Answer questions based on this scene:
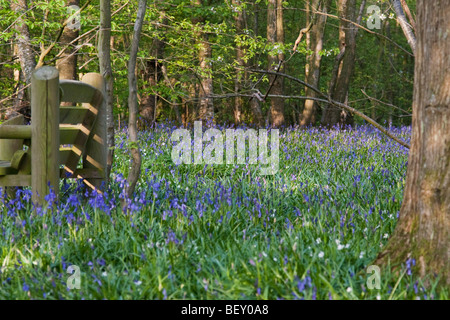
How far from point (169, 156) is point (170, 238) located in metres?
4.43

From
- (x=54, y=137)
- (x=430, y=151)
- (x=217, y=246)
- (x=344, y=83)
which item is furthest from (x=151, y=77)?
(x=430, y=151)

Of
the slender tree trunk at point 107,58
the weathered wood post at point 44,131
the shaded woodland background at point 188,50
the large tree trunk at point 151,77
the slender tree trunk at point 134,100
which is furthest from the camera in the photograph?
the large tree trunk at point 151,77

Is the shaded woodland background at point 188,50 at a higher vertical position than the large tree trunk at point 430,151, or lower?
higher

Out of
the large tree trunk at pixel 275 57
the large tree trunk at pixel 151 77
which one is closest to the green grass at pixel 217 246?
the large tree trunk at pixel 275 57

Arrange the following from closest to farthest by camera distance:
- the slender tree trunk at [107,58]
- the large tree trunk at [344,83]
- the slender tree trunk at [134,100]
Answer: the slender tree trunk at [134,100] < the slender tree trunk at [107,58] < the large tree trunk at [344,83]

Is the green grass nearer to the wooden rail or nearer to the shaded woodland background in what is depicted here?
the wooden rail

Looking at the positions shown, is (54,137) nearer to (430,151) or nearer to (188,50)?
(430,151)

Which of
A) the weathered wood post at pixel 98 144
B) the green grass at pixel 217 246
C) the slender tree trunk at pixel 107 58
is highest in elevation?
the slender tree trunk at pixel 107 58

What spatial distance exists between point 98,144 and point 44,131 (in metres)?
0.91

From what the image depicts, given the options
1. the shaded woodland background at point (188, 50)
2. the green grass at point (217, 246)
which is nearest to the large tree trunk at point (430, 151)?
the green grass at point (217, 246)

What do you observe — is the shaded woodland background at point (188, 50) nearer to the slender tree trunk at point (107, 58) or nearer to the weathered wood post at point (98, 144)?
the slender tree trunk at point (107, 58)

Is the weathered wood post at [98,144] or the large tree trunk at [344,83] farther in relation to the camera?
the large tree trunk at [344,83]

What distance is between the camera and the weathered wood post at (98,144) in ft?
18.1
